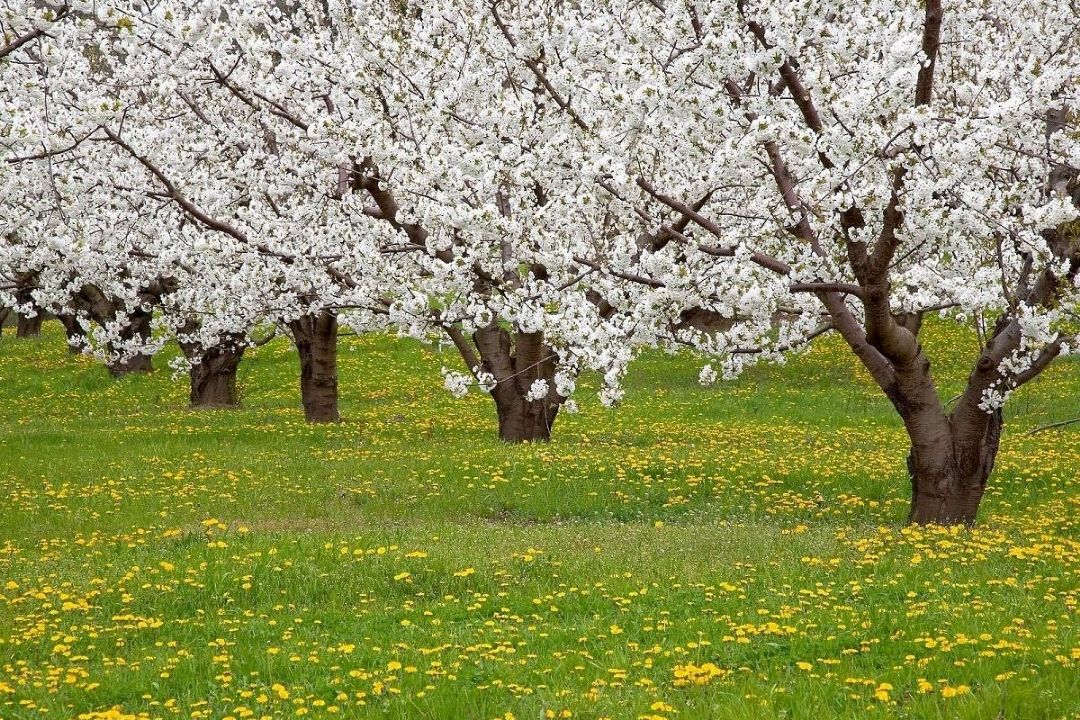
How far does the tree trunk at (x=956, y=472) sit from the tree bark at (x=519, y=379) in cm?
604

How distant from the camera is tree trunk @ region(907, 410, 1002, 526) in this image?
11.2 meters

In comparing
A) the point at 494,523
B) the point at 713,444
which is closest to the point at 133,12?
the point at 494,523

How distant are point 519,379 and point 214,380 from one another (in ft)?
35.1

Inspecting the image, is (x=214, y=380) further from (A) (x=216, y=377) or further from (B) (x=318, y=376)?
(B) (x=318, y=376)

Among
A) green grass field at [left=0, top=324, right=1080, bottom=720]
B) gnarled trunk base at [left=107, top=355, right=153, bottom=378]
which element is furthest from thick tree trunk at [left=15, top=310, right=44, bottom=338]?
green grass field at [left=0, top=324, right=1080, bottom=720]

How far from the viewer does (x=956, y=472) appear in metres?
11.3

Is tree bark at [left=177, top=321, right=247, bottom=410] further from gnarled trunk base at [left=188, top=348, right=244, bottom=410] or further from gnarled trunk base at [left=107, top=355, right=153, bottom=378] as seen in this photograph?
gnarled trunk base at [left=107, top=355, right=153, bottom=378]

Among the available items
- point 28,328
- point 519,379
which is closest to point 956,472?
point 519,379

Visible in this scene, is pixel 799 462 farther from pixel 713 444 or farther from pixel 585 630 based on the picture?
pixel 585 630

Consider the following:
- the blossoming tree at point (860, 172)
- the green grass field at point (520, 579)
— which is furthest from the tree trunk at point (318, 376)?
the blossoming tree at point (860, 172)

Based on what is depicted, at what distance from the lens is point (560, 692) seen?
639cm

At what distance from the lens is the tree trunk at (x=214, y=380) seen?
24.9m

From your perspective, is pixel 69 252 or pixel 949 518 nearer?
pixel 949 518

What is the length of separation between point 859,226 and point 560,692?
529 cm
